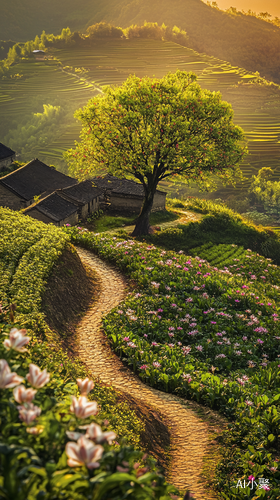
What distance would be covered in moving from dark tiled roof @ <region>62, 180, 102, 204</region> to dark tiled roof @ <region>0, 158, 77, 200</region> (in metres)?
6.45

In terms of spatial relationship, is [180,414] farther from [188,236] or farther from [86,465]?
[188,236]

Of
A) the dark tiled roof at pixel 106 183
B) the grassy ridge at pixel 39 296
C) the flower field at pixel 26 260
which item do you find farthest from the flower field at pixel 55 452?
the dark tiled roof at pixel 106 183

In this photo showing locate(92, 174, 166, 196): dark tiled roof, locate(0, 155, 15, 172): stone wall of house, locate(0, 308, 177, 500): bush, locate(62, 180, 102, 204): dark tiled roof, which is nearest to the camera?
locate(0, 308, 177, 500): bush

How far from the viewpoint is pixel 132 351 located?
43.5 feet

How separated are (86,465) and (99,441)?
0.20m

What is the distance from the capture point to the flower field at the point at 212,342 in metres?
8.85

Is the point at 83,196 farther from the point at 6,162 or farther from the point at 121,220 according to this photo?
the point at 6,162

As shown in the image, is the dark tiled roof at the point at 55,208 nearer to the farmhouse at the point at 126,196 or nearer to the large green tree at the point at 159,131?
the large green tree at the point at 159,131

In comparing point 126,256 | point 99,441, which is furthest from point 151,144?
point 99,441

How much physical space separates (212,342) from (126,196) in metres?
30.7

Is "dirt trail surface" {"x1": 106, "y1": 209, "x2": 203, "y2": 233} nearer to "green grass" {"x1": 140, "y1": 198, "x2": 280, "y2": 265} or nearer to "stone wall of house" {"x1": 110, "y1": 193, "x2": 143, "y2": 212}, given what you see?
"green grass" {"x1": 140, "y1": 198, "x2": 280, "y2": 265}

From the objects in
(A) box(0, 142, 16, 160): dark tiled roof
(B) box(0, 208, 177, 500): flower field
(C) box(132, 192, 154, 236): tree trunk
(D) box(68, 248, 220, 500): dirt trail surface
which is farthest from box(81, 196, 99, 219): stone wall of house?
(B) box(0, 208, 177, 500): flower field

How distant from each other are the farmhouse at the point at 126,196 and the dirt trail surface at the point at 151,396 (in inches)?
1010

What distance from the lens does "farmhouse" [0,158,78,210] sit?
43.7 meters
